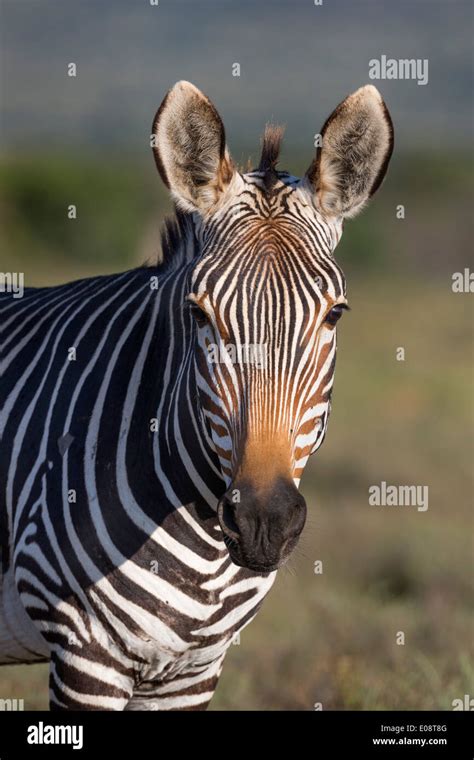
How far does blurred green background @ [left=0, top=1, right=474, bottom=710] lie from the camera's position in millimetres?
7480

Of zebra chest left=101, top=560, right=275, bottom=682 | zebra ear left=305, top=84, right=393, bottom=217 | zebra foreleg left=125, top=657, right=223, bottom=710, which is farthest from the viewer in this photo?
zebra foreleg left=125, top=657, right=223, bottom=710

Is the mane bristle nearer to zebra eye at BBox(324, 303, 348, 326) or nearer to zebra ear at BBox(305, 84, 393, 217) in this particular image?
zebra ear at BBox(305, 84, 393, 217)

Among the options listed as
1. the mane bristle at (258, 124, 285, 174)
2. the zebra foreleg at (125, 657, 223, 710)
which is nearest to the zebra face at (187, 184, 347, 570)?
the mane bristle at (258, 124, 285, 174)

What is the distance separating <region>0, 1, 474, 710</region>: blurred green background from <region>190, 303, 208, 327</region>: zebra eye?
89 centimetres

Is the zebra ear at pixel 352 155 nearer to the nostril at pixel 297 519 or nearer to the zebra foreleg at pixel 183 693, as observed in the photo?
the nostril at pixel 297 519

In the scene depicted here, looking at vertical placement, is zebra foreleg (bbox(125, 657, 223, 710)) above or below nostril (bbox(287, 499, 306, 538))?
below

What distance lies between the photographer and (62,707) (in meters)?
4.46

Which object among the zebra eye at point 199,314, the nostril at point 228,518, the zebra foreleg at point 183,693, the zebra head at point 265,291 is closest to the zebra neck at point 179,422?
the zebra head at point 265,291

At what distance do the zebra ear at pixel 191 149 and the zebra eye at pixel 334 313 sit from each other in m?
0.64

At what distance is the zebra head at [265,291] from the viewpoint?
3732 millimetres

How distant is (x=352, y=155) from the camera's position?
4.30 meters

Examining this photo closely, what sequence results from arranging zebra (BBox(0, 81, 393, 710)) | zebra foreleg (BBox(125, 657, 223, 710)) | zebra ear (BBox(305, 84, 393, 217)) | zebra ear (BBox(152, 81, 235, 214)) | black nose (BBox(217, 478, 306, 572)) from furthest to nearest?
zebra foreleg (BBox(125, 657, 223, 710)) → zebra ear (BBox(305, 84, 393, 217)) → zebra ear (BBox(152, 81, 235, 214)) → zebra (BBox(0, 81, 393, 710)) → black nose (BBox(217, 478, 306, 572))
